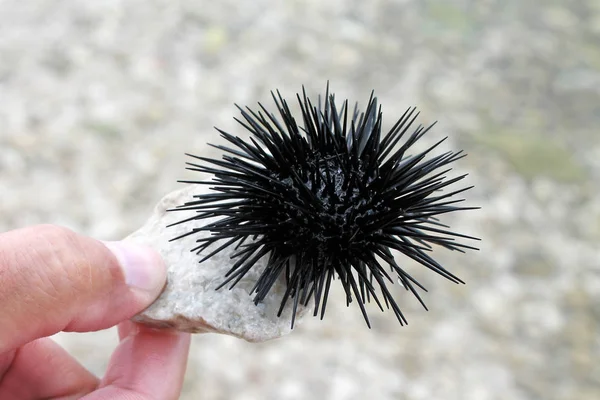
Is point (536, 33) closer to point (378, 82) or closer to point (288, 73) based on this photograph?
point (378, 82)

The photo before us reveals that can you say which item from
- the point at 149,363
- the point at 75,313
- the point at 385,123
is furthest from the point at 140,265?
the point at 385,123

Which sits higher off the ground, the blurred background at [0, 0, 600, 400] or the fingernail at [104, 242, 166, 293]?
the blurred background at [0, 0, 600, 400]

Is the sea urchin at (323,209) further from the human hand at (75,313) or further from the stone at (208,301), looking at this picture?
the human hand at (75,313)

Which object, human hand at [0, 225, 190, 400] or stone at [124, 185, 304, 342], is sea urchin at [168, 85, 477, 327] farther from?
human hand at [0, 225, 190, 400]

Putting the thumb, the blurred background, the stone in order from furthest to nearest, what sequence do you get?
the blurred background < the stone < the thumb

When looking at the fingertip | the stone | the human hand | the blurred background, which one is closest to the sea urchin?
the stone

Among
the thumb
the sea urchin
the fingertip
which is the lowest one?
the fingertip

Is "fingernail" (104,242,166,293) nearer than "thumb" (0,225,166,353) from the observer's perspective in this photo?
No
